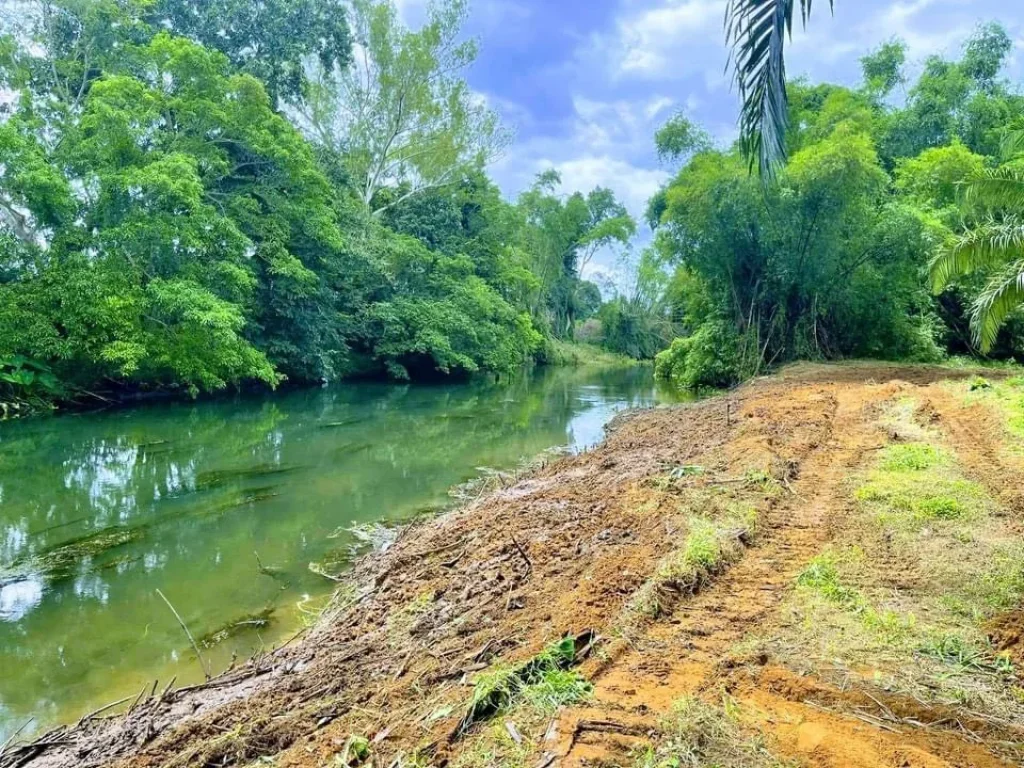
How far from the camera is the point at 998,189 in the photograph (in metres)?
7.76

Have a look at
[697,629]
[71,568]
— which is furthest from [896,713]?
[71,568]

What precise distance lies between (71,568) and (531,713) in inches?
202

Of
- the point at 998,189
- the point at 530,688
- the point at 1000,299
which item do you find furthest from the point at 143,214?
the point at 1000,299

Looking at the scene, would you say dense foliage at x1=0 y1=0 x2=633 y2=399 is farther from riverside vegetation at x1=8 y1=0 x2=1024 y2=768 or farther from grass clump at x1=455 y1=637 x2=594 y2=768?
grass clump at x1=455 y1=637 x2=594 y2=768

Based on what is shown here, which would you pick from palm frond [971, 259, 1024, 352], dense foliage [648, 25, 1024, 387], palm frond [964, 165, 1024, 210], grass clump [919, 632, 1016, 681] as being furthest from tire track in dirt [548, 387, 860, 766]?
dense foliage [648, 25, 1024, 387]

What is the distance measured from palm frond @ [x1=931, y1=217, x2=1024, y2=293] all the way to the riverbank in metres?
3.16

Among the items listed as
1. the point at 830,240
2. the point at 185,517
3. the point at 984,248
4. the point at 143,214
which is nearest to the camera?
the point at 185,517

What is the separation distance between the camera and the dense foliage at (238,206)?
45.8 feet

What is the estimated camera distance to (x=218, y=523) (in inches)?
277

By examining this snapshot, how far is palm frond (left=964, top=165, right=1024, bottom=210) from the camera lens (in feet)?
25.2

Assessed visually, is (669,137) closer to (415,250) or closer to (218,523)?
(415,250)

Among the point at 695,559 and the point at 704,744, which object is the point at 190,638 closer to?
the point at 695,559

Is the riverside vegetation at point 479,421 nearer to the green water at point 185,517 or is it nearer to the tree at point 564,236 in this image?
the green water at point 185,517

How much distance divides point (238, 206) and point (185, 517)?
42.2 ft
